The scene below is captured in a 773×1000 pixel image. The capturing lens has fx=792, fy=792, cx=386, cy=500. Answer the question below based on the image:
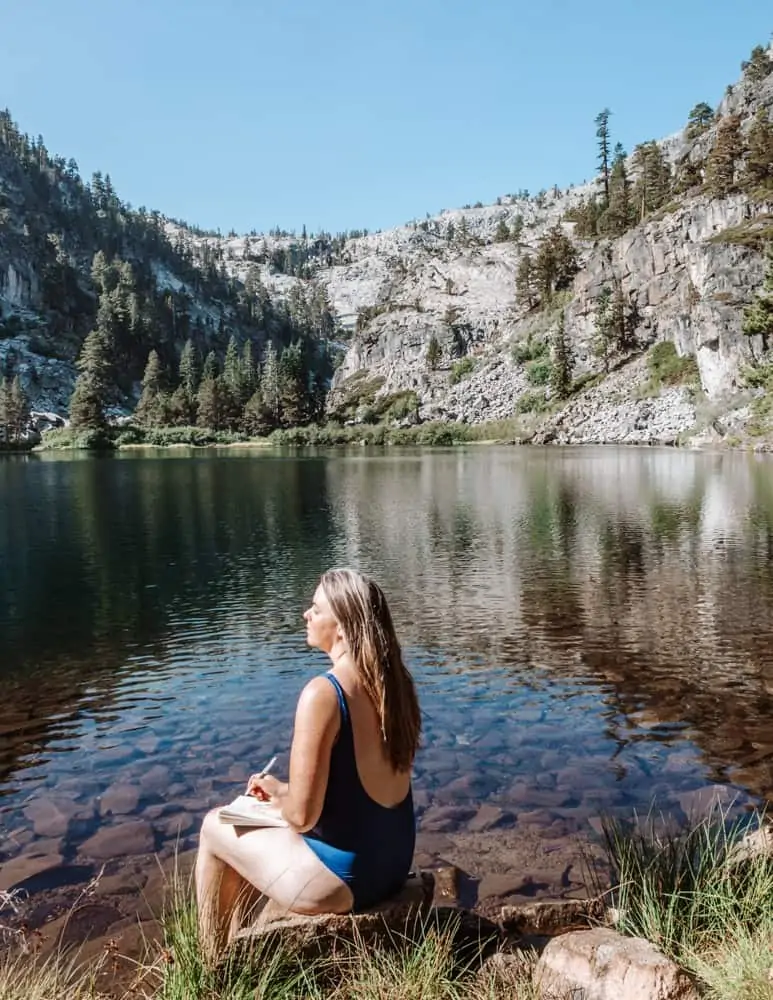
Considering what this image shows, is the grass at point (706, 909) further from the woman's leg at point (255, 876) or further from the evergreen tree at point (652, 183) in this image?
the evergreen tree at point (652, 183)

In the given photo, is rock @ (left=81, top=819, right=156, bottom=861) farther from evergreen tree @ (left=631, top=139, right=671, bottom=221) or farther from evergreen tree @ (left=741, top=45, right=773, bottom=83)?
evergreen tree @ (left=741, top=45, right=773, bottom=83)

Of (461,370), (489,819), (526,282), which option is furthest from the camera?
(526,282)

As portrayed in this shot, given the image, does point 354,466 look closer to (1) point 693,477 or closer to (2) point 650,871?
(1) point 693,477

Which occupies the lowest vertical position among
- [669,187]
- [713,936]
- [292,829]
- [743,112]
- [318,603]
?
[713,936]

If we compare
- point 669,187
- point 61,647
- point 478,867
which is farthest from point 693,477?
point 669,187

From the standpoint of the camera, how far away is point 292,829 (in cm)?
434

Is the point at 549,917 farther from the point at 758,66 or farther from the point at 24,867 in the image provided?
the point at 758,66

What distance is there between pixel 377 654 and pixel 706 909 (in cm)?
274

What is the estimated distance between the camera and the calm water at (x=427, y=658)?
863 cm

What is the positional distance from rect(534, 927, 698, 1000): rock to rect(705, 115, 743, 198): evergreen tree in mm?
133349

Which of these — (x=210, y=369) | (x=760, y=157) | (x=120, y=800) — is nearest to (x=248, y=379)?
(x=210, y=369)

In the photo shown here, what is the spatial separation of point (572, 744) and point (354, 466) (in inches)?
2514

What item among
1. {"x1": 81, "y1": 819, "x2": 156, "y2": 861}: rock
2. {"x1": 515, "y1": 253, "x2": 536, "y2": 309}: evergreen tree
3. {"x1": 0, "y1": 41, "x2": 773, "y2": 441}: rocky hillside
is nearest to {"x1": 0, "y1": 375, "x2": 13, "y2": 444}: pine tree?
{"x1": 0, "y1": 41, "x2": 773, "y2": 441}: rocky hillside

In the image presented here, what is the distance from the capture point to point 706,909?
4941mm
